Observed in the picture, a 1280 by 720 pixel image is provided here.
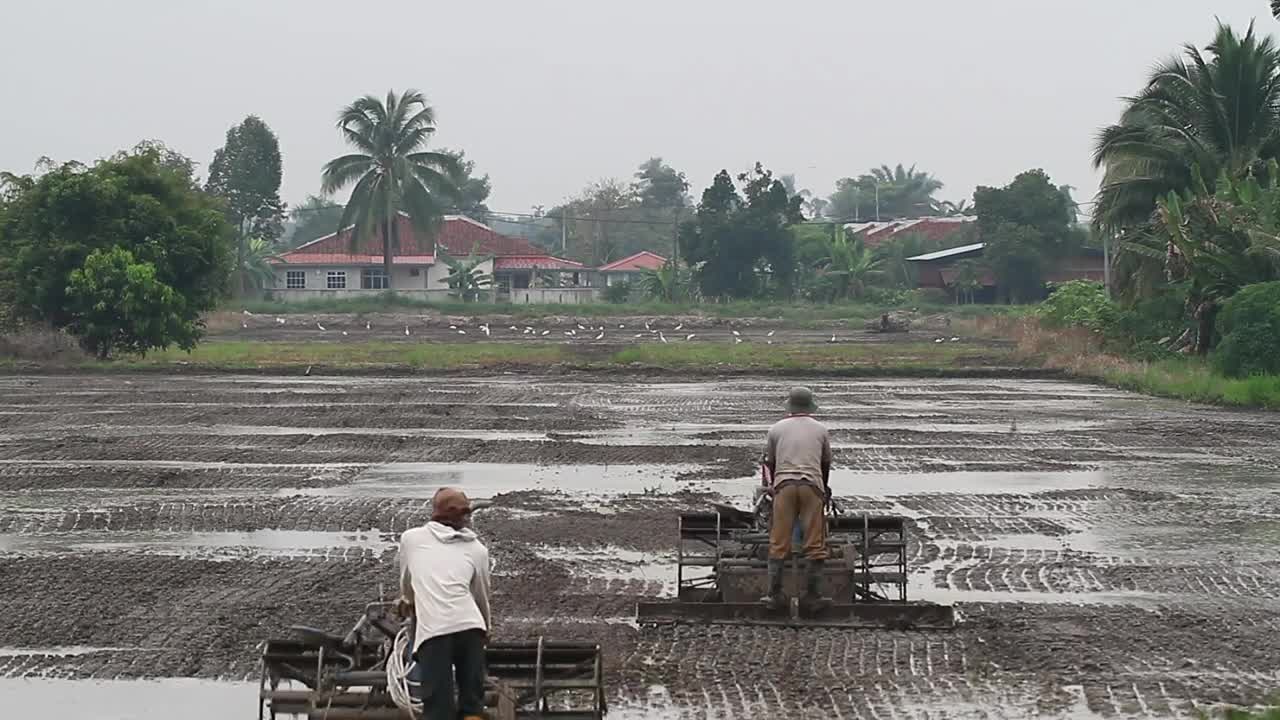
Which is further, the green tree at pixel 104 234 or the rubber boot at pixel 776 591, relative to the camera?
the green tree at pixel 104 234

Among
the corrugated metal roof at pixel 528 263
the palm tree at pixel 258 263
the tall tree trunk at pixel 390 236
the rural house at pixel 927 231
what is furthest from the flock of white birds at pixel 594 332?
the rural house at pixel 927 231

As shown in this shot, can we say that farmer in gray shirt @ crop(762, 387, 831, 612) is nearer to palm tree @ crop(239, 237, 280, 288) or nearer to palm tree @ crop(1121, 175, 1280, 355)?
palm tree @ crop(1121, 175, 1280, 355)

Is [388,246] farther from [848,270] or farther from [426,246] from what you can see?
[848,270]

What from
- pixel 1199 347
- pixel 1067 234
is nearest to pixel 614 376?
pixel 1199 347

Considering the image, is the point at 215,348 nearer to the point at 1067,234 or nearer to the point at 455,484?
the point at 455,484

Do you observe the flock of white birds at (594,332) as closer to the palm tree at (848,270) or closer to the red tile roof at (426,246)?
the palm tree at (848,270)

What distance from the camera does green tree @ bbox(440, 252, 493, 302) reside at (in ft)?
265

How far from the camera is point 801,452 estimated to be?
10906mm

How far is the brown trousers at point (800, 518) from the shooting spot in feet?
35.6

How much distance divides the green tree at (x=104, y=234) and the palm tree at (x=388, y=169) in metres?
29.3

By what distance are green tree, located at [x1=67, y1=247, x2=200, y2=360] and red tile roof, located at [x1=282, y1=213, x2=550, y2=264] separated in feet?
123

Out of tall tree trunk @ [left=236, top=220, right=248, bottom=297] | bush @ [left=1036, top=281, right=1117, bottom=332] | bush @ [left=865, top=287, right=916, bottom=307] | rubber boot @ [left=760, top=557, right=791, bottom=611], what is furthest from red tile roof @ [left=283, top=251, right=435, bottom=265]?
rubber boot @ [left=760, top=557, right=791, bottom=611]

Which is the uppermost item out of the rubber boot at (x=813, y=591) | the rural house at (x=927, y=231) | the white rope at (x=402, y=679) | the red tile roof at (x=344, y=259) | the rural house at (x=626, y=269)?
the rural house at (x=927, y=231)

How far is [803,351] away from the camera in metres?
45.8
